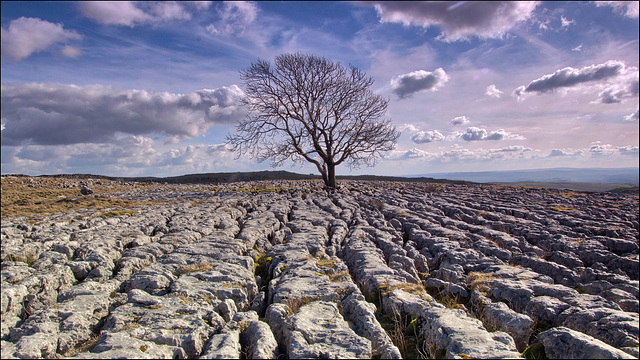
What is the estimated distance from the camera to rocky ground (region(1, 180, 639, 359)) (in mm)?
4609

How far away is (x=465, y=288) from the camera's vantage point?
734cm

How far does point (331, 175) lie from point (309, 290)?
24.9 meters

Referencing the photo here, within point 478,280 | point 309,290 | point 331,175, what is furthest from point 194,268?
point 331,175

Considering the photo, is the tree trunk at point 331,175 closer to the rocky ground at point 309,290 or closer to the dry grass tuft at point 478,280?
the rocky ground at point 309,290

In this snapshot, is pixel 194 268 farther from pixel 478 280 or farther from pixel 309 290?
pixel 478 280

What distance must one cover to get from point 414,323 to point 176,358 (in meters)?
3.91

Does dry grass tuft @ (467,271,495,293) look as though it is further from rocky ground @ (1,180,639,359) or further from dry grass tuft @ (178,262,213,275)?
dry grass tuft @ (178,262,213,275)

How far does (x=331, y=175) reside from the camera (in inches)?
1231

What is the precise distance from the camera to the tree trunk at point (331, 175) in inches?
1230

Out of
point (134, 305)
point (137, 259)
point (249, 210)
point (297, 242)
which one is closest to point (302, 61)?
point (249, 210)

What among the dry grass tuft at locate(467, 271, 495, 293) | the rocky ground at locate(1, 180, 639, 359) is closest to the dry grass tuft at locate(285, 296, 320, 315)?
the rocky ground at locate(1, 180, 639, 359)

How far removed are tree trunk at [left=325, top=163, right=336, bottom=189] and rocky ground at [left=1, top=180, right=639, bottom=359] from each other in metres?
18.6

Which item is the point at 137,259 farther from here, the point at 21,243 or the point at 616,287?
the point at 616,287

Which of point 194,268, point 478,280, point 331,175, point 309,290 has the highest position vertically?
point 331,175
